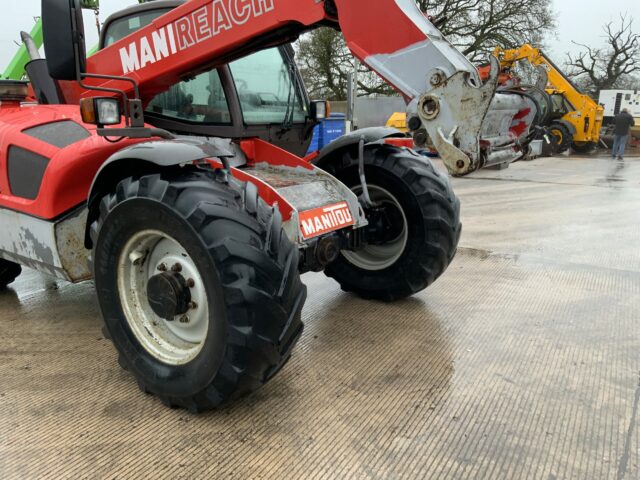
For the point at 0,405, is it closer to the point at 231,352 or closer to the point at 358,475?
the point at 231,352

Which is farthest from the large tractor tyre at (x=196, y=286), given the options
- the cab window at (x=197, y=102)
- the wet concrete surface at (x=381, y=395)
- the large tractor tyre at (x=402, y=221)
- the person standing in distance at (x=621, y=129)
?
the person standing in distance at (x=621, y=129)

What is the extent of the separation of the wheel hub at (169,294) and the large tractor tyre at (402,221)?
5.06 feet

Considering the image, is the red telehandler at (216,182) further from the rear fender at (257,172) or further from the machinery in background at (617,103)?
the machinery in background at (617,103)

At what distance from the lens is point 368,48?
8.04 ft

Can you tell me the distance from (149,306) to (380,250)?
1.78m

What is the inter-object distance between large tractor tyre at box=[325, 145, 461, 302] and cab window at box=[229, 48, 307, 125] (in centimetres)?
50

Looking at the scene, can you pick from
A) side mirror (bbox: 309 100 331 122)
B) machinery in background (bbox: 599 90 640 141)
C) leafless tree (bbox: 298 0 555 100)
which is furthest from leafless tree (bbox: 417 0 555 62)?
side mirror (bbox: 309 100 331 122)

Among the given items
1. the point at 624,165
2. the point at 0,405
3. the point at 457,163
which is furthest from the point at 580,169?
the point at 0,405

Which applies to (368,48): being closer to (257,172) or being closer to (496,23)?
(257,172)

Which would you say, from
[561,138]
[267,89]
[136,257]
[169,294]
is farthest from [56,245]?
[561,138]

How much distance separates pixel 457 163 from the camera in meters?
2.26

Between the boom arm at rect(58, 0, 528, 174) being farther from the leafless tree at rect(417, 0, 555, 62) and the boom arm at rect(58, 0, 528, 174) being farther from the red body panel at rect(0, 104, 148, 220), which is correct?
the leafless tree at rect(417, 0, 555, 62)

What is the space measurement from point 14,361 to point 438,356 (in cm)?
237

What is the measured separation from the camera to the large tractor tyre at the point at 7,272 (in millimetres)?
4008
